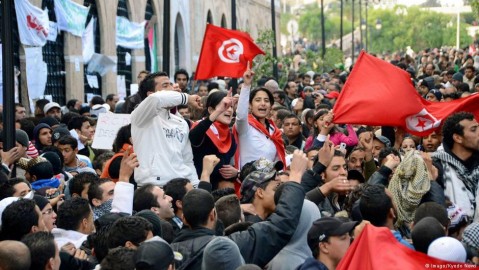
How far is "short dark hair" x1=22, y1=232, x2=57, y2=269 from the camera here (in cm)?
723

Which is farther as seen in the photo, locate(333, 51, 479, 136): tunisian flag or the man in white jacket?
locate(333, 51, 479, 136): tunisian flag

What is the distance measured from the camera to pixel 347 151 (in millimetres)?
13320

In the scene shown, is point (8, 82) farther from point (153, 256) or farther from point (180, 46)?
point (180, 46)

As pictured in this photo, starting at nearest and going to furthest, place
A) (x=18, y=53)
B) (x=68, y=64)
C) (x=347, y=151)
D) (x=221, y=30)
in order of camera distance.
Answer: (x=347, y=151) < (x=221, y=30) < (x=18, y=53) < (x=68, y=64)

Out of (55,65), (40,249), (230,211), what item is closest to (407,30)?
(55,65)

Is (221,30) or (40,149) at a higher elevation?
(221,30)

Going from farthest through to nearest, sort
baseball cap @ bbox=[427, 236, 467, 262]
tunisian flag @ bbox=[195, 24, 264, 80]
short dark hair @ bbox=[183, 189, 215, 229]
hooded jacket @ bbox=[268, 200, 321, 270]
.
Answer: tunisian flag @ bbox=[195, 24, 264, 80] < hooded jacket @ bbox=[268, 200, 321, 270] < short dark hair @ bbox=[183, 189, 215, 229] < baseball cap @ bbox=[427, 236, 467, 262]

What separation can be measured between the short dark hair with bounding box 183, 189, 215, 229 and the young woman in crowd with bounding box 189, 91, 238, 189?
9.83ft

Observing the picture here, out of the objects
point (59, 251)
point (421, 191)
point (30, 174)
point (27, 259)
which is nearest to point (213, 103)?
point (30, 174)

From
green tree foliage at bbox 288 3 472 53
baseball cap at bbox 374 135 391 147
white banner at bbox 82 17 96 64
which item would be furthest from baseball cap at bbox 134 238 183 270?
green tree foliage at bbox 288 3 472 53

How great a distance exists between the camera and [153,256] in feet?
22.2

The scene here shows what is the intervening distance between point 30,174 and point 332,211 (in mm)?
2845

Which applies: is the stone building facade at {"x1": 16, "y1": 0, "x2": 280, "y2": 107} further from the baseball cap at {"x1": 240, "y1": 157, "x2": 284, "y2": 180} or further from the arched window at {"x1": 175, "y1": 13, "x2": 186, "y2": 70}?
the baseball cap at {"x1": 240, "y1": 157, "x2": 284, "y2": 180}

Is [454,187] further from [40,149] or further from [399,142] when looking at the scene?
[40,149]
